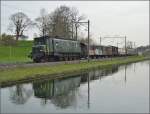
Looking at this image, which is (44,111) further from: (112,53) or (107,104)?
(112,53)

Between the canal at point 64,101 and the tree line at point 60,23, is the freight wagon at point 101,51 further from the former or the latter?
the canal at point 64,101

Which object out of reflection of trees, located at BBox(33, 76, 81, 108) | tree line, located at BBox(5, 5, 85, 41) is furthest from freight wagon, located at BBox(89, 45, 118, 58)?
reflection of trees, located at BBox(33, 76, 81, 108)

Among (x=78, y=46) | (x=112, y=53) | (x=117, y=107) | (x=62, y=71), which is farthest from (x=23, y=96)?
(x=112, y=53)

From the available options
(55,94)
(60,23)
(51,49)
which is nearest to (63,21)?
(60,23)

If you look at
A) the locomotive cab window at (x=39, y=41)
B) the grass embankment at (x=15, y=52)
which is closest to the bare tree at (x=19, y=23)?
the grass embankment at (x=15, y=52)

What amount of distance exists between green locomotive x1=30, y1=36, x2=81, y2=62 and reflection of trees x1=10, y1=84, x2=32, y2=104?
635 inches

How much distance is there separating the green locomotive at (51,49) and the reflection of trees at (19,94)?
52.9 ft

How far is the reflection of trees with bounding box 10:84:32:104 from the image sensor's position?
17359 mm

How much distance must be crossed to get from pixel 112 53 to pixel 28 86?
62.4 meters

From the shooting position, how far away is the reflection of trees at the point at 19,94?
17.4 m

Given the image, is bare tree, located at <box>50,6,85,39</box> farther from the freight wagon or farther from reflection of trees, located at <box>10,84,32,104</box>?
reflection of trees, located at <box>10,84,32,104</box>

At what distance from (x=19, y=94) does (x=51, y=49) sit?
20752mm

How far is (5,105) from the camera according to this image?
1552 centimetres

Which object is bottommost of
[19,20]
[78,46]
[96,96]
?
[96,96]
